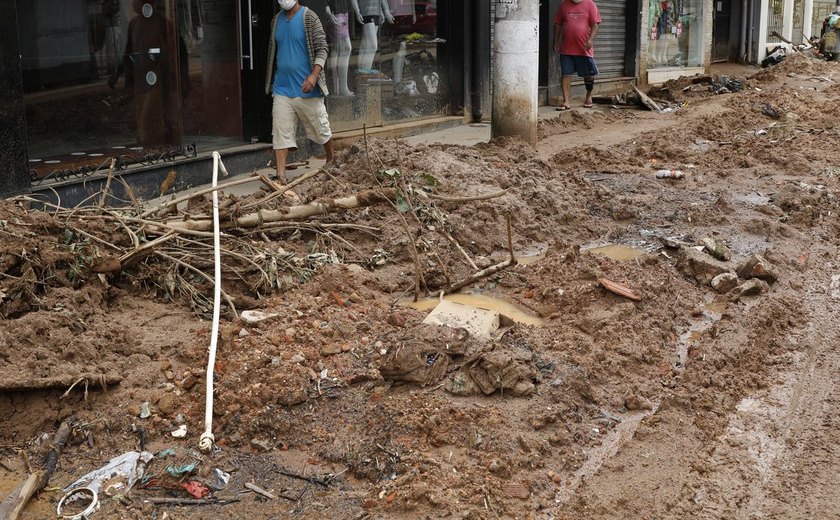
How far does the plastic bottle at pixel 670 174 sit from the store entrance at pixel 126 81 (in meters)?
4.47

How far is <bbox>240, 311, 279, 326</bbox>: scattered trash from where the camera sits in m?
5.25

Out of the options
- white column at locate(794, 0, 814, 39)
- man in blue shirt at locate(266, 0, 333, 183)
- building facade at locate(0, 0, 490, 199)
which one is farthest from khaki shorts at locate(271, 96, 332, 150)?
white column at locate(794, 0, 814, 39)

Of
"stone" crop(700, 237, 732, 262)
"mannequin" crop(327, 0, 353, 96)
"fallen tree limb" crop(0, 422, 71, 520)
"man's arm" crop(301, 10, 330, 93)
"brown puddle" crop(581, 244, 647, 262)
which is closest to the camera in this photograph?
"fallen tree limb" crop(0, 422, 71, 520)

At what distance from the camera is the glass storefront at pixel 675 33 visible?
21.2 metres

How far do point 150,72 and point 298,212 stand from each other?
11.9 feet

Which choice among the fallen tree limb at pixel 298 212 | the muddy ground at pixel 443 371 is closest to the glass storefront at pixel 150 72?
the muddy ground at pixel 443 371

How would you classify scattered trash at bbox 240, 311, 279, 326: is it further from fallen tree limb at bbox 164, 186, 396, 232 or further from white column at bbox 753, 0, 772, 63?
white column at bbox 753, 0, 772, 63

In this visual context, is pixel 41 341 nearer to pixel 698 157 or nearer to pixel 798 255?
pixel 798 255

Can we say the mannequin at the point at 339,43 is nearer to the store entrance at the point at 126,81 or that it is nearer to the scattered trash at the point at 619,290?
the store entrance at the point at 126,81

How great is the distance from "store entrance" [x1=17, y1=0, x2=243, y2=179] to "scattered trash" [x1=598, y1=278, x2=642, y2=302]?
190 inches

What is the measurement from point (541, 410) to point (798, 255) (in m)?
3.64

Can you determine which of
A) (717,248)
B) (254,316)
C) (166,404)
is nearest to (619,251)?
(717,248)

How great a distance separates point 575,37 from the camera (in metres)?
15.9

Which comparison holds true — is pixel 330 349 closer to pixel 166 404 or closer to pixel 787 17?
pixel 166 404
